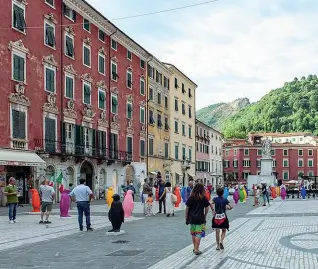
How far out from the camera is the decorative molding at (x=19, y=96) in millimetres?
33031

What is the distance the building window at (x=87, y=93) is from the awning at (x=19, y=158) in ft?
30.9

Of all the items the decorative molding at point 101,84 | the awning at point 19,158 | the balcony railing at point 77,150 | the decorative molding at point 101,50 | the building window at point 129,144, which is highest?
the decorative molding at point 101,50

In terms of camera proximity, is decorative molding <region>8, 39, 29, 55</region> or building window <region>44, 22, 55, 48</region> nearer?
decorative molding <region>8, 39, 29, 55</region>

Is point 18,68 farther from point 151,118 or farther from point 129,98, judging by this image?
point 151,118

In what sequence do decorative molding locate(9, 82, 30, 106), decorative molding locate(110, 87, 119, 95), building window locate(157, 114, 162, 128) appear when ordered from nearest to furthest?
decorative molding locate(9, 82, 30, 106) < decorative molding locate(110, 87, 119, 95) < building window locate(157, 114, 162, 128)

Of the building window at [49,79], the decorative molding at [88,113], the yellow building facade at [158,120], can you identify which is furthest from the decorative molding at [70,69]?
the yellow building facade at [158,120]

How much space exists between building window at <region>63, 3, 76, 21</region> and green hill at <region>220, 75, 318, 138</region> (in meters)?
120

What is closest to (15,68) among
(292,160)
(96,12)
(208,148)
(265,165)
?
(96,12)

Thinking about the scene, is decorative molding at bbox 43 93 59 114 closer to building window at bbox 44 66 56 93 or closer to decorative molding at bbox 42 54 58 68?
building window at bbox 44 66 56 93

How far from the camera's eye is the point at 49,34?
3750 cm

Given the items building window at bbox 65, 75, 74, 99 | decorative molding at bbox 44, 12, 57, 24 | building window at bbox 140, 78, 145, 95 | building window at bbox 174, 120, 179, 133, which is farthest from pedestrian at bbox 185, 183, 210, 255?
building window at bbox 174, 120, 179, 133

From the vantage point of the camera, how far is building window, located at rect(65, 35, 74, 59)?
3994 cm

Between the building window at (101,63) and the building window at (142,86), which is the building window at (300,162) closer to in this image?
the building window at (142,86)

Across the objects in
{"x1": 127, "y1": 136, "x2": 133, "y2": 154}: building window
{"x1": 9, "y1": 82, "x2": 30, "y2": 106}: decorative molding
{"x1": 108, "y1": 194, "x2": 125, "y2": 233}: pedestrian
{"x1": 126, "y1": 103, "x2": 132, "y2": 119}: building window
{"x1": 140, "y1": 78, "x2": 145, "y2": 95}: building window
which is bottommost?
{"x1": 108, "y1": 194, "x2": 125, "y2": 233}: pedestrian
